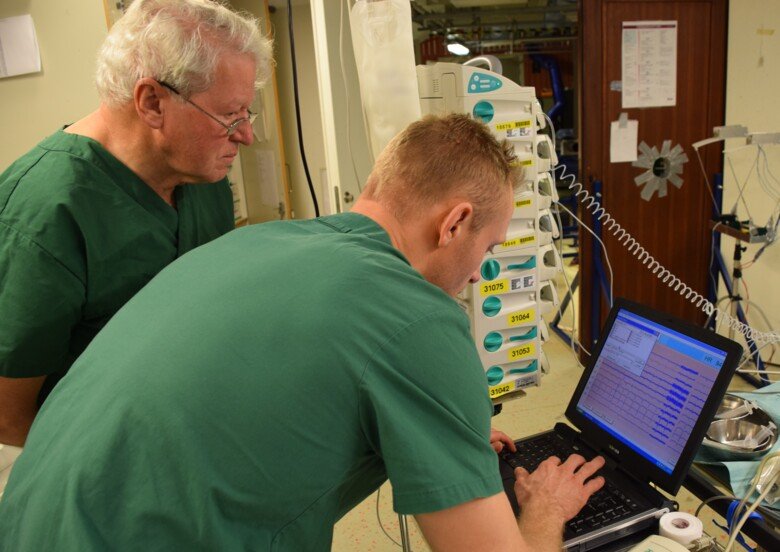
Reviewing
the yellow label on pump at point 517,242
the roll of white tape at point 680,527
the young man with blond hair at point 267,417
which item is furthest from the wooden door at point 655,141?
the young man with blond hair at point 267,417

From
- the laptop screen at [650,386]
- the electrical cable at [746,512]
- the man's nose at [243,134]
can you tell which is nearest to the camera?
the electrical cable at [746,512]

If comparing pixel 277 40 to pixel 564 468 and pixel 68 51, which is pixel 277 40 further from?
pixel 564 468

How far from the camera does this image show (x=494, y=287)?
174cm

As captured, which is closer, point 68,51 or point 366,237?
point 366,237

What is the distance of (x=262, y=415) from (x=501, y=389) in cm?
122

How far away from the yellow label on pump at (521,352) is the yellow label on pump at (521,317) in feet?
0.24

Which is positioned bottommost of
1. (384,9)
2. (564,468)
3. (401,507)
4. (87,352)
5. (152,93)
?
(564,468)

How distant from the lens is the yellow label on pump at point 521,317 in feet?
5.82

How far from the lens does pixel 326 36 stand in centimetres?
198

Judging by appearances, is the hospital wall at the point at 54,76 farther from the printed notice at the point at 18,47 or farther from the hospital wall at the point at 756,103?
the hospital wall at the point at 756,103

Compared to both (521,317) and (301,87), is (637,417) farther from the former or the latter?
(301,87)

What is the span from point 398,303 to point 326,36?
1509 millimetres

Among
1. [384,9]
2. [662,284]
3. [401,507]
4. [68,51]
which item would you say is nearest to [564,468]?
[401,507]

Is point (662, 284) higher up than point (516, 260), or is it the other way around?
point (516, 260)
